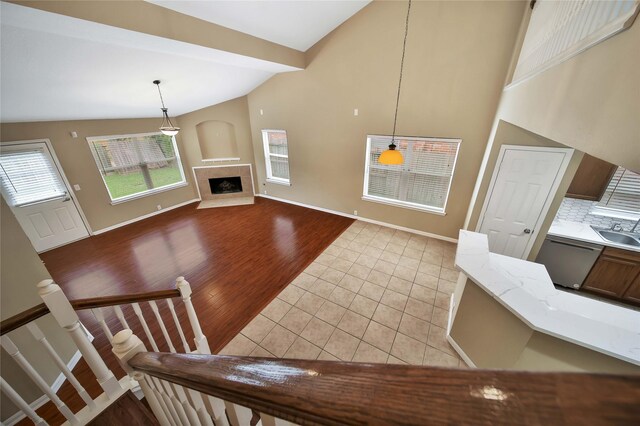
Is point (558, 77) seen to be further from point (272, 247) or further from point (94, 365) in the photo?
point (272, 247)

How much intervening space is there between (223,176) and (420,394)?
285 inches

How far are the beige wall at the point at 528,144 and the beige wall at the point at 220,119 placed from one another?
5.56 meters

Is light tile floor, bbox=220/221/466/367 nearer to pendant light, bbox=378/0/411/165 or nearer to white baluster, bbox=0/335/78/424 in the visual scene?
white baluster, bbox=0/335/78/424

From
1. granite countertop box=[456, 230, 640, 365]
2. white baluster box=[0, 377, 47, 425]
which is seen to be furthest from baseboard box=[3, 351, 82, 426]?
granite countertop box=[456, 230, 640, 365]

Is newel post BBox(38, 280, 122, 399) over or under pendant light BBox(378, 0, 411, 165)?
under

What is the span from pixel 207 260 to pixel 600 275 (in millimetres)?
5890

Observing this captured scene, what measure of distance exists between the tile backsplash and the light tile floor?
163 cm

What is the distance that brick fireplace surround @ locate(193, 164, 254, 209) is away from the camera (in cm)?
662

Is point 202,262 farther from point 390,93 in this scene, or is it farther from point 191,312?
point 390,93

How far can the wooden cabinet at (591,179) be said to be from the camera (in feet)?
9.99

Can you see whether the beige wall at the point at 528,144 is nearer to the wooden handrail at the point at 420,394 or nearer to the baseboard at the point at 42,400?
the wooden handrail at the point at 420,394

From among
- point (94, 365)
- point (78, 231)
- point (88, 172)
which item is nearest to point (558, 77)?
point (94, 365)

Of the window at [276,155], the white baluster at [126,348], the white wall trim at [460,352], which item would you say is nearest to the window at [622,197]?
the white wall trim at [460,352]

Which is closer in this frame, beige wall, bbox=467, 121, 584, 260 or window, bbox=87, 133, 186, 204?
beige wall, bbox=467, 121, 584, 260
